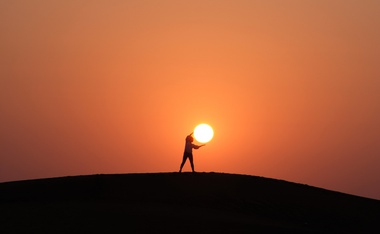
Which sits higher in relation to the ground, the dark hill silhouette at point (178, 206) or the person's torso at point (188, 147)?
the person's torso at point (188, 147)

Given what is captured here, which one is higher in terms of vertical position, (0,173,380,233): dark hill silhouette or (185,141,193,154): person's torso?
(185,141,193,154): person's torso

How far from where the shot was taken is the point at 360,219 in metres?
22.5

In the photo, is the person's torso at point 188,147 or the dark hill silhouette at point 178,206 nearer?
the dark hill silhouette at point 178,206

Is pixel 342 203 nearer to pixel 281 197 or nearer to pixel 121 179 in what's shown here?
pixel 281 197

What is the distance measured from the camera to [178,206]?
68.6ft

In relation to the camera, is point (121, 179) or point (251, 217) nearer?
point (251, 217)

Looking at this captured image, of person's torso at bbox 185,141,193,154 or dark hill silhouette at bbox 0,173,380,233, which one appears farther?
person's torso at bbox 185,141,193,154

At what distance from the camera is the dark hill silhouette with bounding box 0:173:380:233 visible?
16984mm

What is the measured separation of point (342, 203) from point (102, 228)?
1186cm

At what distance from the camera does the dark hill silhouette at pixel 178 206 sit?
55.7ft

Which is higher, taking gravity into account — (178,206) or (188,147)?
(188,147)

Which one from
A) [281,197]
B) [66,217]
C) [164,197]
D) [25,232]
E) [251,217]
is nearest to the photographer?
[25,232]

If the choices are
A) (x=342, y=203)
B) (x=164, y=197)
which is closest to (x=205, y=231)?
(x=164, y=197)

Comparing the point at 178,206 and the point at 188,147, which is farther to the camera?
the point at 188,147
